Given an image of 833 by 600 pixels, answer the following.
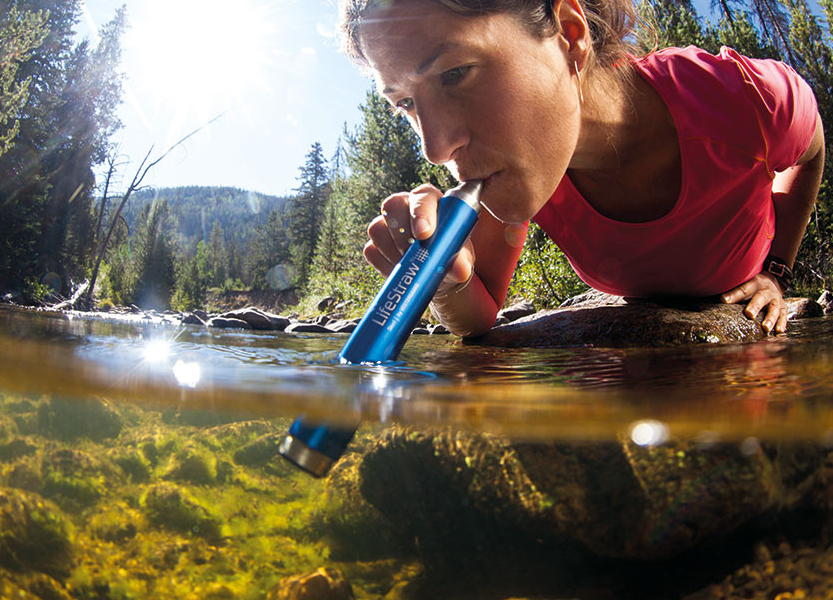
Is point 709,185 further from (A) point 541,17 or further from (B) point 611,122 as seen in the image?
(A) point 541,17

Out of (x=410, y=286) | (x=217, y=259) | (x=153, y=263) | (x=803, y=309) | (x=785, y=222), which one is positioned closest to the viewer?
(x=410, y=286)

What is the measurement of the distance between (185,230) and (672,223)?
7138cm

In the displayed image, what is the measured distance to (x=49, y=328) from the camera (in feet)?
5.52

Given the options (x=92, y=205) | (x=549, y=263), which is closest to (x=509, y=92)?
(x=549, y=263)

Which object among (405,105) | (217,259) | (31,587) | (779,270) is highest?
(217,259)

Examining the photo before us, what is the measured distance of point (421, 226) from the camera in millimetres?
1143

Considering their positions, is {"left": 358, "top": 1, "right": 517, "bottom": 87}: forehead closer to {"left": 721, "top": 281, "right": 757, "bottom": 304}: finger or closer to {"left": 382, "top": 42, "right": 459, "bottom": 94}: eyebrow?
{"left": 382, "top": 42, "right": 459, "bottom": 94}: eyebrow

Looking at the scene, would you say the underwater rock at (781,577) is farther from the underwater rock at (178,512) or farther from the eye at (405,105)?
the eye at (405,105)

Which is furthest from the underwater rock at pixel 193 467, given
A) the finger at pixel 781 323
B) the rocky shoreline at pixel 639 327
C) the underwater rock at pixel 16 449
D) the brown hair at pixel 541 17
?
the finger at pixel 781 323

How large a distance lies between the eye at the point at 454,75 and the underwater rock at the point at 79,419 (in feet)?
3.30

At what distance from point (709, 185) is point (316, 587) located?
179 centimetres

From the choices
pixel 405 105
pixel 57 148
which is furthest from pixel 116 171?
pixel 405 105

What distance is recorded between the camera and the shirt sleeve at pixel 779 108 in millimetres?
1710

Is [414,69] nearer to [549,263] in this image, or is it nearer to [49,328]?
[49,328]
